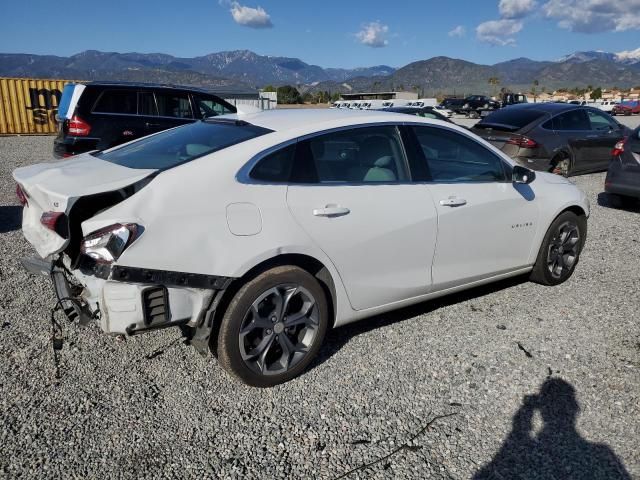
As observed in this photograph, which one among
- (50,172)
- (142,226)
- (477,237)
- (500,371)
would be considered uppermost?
(50,172)

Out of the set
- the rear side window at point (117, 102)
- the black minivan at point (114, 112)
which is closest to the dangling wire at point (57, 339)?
the black minivan at point (114, 112)

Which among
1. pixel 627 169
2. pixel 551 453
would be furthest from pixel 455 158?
pixel 627 169

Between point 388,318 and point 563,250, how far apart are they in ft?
6.46

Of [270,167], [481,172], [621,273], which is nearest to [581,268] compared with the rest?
[621,273]

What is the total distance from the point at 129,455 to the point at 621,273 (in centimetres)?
498

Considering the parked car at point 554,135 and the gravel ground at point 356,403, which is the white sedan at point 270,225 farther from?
the parked car at point 554,135

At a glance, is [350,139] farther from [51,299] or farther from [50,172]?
[51,299]

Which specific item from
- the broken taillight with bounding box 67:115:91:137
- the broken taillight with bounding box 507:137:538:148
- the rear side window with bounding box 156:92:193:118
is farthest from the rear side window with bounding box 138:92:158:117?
the broken taillight with bounding box 507:137:538:148

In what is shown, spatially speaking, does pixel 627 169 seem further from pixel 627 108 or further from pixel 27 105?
pixel 627 108

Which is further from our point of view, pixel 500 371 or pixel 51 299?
pixel 51 299

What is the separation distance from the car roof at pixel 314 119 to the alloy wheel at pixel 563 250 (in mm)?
1780

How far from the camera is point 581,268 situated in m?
5.30

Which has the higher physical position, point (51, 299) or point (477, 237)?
point (477, 237)

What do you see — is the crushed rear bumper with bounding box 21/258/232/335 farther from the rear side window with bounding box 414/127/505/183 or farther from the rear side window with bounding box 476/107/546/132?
the rear side window with bounding box 476/107/546/132
